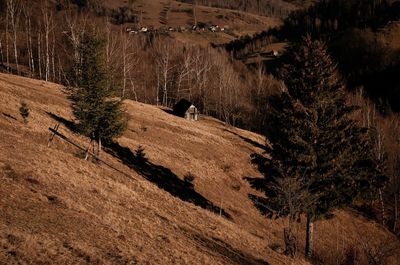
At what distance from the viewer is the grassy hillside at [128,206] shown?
49.2ft

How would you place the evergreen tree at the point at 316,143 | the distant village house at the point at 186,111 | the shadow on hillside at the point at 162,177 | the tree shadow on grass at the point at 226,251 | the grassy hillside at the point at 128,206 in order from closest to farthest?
the grassy hillside at the point at 128,206 < the tree shadow on grass at the point at 226,251 < the evergreen tree at the point at 316,143 < the shadow on hillside at the point at 162,177 < the distant village house at the point at 186,111

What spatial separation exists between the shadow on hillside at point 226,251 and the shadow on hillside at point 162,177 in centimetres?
1003

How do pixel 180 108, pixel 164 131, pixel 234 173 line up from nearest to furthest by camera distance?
pixel 234 173
pixel 164 131
pixel 180 108

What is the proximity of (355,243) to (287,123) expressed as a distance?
18169mm

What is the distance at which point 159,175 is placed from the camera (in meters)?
35.4

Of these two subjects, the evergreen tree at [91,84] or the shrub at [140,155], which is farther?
the shrub at [140,155]

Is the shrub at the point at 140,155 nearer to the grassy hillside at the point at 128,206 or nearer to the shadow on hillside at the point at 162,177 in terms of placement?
the shadow on hillside at the point at 162,177

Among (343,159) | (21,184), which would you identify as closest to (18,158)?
(21,184)

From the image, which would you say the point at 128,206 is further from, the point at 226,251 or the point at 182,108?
the point at 182,108

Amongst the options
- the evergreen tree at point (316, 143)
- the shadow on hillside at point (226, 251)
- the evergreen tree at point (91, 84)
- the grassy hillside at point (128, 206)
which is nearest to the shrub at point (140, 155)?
the grassy hillside at point (128, 206)

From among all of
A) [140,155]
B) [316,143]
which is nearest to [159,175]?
[140,155]

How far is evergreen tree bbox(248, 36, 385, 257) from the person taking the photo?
83.8 ft

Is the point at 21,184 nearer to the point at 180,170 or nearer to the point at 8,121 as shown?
the point at 8,121

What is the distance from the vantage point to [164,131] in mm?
49875
